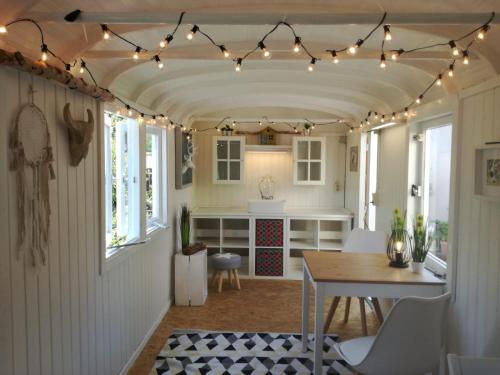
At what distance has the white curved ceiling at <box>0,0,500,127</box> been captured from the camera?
194 centimetres

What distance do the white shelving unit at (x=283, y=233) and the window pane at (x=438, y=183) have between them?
2.01m

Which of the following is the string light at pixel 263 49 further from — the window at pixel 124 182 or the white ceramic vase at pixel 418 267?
the white ceramic vase at pixel 418 267

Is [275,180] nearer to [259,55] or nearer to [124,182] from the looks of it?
[124,182]

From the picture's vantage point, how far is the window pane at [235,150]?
5637mm

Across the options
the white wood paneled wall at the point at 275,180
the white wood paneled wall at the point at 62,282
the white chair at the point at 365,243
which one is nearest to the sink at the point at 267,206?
the white wood paneled wall at the point at 275,180

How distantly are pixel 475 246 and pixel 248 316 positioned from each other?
2.54 m

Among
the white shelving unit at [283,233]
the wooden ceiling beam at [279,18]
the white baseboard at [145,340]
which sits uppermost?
the wooden ceiling beam at [279,18]

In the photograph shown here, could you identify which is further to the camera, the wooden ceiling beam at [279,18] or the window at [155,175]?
the window at [155,175]

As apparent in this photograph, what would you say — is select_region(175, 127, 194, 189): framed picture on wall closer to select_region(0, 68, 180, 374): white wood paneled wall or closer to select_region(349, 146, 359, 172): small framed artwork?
select_region(0, 68, 180, 374): white wood paneled wall

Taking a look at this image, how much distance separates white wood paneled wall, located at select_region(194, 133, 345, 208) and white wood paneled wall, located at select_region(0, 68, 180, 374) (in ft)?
9.77

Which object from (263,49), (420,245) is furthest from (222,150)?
(263,49)

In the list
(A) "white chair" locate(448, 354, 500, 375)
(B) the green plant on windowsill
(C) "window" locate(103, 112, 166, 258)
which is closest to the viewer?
(A) "white chair" locate(448, 354, 500, 375)

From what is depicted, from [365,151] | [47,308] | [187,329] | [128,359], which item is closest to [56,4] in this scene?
[47,308]

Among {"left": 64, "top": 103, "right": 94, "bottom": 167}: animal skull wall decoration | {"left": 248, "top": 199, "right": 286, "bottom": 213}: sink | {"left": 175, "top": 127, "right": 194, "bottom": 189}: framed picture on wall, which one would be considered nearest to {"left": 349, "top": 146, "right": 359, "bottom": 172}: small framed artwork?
{"left": 248, "top": 199, "right": 286, "bottom": 213}: sink
